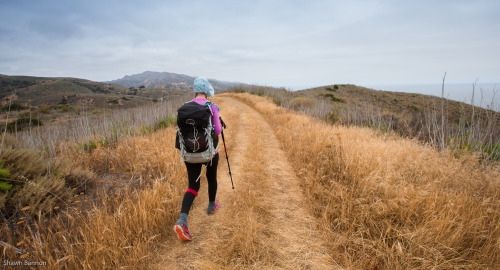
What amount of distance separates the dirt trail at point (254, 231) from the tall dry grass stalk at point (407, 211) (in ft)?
0.99

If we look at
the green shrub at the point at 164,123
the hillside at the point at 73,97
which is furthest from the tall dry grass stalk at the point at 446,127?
the hillside at the point at 73,97

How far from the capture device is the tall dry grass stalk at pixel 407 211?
191cm

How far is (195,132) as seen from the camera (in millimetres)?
2486

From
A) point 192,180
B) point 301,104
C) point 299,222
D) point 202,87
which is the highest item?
point 301,104

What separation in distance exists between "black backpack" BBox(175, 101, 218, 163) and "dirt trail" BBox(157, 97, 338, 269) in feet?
3.45

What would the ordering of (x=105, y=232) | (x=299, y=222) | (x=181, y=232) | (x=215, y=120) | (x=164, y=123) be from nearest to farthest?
(x=105, y=232), (x=181, y=232), (x=215, y=120), (x=299, y=222), (x=164, y=123)

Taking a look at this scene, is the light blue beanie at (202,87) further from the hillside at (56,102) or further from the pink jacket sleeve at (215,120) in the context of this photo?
the hillside at (56,102)

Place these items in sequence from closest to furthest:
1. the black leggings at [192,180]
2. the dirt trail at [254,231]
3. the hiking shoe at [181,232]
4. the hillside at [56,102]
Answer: the dirt trail at [254,231], the hiking shoe at [181,232], the black leggings at [192,180], the hillside at [56,102]

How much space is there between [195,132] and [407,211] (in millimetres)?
2974

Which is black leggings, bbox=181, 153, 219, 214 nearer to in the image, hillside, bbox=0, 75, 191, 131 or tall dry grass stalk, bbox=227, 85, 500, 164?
hillside, bbox=0, 75, 191, 131

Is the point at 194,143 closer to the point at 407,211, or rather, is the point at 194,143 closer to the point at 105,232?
the point at 105,232

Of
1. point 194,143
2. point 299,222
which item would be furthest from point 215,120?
point 299,222

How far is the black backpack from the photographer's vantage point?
2408mm

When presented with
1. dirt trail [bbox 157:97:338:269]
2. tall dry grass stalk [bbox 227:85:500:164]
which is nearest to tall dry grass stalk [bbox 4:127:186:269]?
dirt trail [bbox 157:97:338:269]
